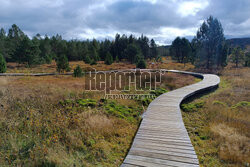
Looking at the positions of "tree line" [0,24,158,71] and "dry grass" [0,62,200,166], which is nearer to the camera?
"dry grass" [0,62,200,166]

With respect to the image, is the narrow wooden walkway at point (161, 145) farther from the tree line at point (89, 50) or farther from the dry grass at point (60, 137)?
the tree line at point (89, 50)

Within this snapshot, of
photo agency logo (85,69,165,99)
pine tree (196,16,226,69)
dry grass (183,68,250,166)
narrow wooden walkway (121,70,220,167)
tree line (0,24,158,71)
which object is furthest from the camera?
tree line (0,24,158,71)

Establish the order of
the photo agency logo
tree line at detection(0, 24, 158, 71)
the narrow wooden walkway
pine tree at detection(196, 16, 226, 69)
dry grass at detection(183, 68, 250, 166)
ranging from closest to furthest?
the narrow wooden walkway, dry grass at detection(183, 68, 250, 166), the photo agency logo, pine tree at detection(196, 16, 226, 69), tree line at detection(0, 24, 158, 71)

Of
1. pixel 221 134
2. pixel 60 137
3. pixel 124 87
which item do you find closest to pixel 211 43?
pixel 124 87

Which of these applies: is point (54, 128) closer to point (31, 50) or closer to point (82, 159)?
point (82, 159)

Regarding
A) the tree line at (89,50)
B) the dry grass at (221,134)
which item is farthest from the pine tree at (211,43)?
the dry grass at (221,134)

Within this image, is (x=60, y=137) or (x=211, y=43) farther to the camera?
(x=211, y=43)

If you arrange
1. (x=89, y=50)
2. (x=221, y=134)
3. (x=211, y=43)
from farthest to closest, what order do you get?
1. (x=89, y=50)
2. (x=211, y=43)
3. (x=221, y=134)

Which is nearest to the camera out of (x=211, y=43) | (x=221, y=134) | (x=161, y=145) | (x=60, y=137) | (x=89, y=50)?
(x=161, y=145)

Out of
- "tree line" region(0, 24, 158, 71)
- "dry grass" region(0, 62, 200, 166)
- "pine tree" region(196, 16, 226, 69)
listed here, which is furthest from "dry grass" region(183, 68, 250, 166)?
"tree line" region(0, 24, 158, 71)

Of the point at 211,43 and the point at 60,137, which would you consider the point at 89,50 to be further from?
the point at 60,137

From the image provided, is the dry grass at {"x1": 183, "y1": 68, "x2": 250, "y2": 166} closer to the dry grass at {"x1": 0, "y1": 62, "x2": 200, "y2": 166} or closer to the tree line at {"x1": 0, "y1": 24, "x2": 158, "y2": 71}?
the dry grass at {"x1": 0, "y1": 62, "x2": 200, "y2": 166}

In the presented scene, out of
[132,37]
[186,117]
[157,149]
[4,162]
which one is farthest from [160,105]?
[132,37]

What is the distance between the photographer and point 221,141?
5.17 meters
